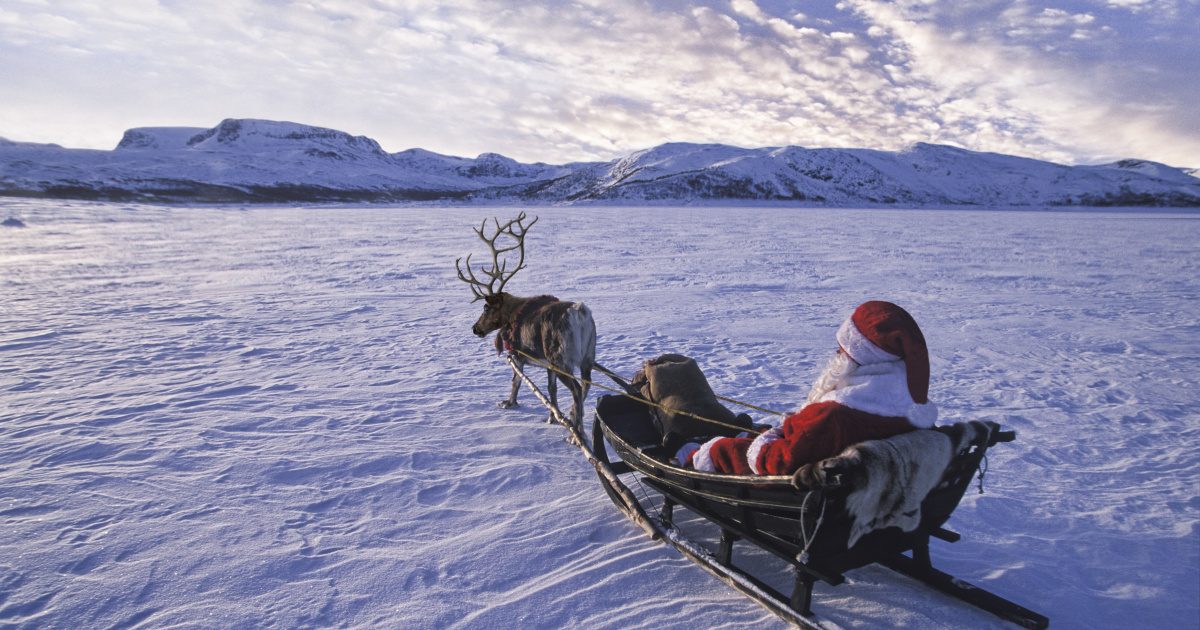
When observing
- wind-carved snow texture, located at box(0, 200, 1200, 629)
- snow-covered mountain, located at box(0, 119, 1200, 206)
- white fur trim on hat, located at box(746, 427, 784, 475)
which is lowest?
wind-carved snow texture, located at box(0, 200, 1200, 629)

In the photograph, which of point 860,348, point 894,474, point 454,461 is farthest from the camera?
point 454,461

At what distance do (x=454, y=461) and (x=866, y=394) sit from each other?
3466 mm

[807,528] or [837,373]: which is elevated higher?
[837,373]

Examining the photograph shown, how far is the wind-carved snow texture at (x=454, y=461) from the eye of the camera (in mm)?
3354

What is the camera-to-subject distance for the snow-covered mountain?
8356 centimetres

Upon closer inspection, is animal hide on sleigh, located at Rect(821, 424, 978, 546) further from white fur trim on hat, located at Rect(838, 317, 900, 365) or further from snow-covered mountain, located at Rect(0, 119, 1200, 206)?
snow-covered mountain, located at Rect(0, 119, 1200, 206)

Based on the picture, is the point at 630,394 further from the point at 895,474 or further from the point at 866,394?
the point at 895,474

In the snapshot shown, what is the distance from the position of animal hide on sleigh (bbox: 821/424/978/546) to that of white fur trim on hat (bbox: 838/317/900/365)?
34 centimetres

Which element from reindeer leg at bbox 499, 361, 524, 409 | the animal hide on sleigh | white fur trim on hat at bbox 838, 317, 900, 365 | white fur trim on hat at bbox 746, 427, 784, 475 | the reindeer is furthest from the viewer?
reindeer leg at bbox 499, 361, 524, 409

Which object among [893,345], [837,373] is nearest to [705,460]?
[837,373]

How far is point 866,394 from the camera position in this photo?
268 centimetres

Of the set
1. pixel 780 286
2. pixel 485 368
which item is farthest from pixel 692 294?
pixel 485 368

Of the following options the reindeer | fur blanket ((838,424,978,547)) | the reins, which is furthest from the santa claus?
the reindeer

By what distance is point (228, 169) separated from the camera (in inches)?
4245
